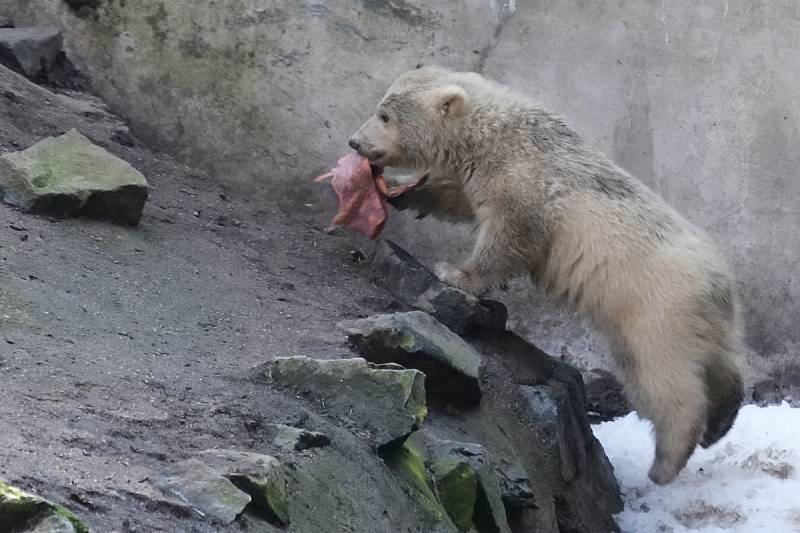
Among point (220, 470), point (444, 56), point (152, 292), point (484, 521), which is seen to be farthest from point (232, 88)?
point (220, 470)

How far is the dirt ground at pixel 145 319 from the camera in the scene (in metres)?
3.27

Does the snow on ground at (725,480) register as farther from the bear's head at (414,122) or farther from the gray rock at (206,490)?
the gray rock at (206,490)

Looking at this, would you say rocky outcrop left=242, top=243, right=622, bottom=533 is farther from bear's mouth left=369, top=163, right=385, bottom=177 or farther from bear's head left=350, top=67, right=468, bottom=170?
bear's head left=350, top=67, right=468, bottom=170

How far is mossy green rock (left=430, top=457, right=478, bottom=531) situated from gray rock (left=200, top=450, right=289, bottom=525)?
3.55 ft

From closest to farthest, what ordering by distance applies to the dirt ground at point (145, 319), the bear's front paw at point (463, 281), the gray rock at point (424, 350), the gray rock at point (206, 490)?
1. the gray rock at point (206, 490)
2. the dirt ground at point (145, 319)
3. the gray rock at point (424, 350)
4. the bear's front paw at point (463, 281)

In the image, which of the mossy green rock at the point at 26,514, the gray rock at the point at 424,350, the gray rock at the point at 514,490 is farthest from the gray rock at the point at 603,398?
the mossy green rock at the point at 26,514

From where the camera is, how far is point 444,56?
7.59 meters

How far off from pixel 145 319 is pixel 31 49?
303 cm

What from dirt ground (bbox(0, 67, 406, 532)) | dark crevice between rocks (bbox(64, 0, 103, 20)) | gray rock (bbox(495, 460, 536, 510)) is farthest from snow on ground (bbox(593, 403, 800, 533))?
dark crevice between rocks (bbox(64, 0, 103, 20))

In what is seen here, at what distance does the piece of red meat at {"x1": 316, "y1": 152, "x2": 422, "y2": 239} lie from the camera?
687 centimetres

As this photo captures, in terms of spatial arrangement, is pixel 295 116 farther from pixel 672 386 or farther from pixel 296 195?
pixel 672 386

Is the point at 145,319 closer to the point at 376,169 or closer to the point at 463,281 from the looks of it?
the point at 463,281

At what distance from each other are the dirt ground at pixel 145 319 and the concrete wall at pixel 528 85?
41cm

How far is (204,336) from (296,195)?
2707mm
